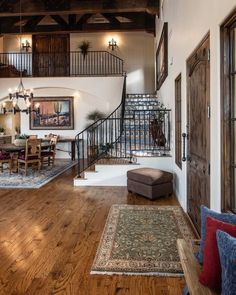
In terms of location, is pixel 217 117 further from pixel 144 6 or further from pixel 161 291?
pixel 144 6

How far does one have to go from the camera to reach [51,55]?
1237 centimetres

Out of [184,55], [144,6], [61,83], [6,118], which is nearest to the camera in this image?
[184,55]

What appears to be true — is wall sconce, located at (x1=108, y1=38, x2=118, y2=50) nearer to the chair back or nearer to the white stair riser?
the chair back

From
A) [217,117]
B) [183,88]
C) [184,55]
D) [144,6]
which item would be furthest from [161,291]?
[144,6]

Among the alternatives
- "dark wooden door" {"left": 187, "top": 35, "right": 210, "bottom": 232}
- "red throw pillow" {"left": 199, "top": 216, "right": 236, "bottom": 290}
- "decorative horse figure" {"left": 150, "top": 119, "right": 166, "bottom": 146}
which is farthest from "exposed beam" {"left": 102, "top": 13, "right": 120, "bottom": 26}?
"red throw pillow" {"left": 199, "top": 216, "right": 236, "bottom": 290}

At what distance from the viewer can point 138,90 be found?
1179 centimetres

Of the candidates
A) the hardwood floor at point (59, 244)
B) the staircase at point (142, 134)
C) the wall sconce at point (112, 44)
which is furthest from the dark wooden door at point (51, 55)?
the hardwood floor at point (59, 244)

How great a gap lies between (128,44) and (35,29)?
3.77 m

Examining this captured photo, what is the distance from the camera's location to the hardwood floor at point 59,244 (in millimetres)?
2371

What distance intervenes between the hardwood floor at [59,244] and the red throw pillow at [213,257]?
90 centimetres

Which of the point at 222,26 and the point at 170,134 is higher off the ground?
the point at 222,26

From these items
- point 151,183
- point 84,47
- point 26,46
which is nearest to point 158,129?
point 151,183

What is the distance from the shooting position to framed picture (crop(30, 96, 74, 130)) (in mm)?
11898

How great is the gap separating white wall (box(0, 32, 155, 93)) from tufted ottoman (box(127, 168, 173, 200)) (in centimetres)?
687
